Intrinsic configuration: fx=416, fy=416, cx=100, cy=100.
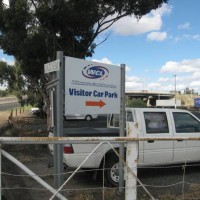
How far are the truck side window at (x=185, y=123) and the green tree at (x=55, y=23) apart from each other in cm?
887

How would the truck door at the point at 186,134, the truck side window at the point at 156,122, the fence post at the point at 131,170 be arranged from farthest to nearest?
the truck door at the point at 186,134, the truck side window at the point at 156,122, the fence post at the point at 131,170

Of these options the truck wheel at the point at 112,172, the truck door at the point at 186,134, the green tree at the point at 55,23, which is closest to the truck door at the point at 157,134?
the truck door at the point at 186,134

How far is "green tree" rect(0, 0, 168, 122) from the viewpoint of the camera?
1800 cm

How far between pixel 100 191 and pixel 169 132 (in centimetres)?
257

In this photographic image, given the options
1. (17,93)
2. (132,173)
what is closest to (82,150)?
(132,173)

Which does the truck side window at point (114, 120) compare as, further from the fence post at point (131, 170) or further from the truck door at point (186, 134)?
the fence post at point (131, 170)

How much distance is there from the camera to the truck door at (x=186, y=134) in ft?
32.6

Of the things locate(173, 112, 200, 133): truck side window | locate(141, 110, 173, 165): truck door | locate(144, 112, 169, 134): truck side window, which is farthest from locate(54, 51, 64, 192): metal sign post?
locate(173, 112, 200, 133): truck side window

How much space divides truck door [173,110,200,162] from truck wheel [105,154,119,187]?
5.80 ft

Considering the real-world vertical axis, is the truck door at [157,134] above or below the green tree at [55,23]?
below

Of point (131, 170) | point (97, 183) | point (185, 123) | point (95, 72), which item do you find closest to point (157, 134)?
point (185, 123)

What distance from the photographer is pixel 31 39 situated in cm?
1920

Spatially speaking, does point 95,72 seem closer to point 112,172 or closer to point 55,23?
point 112,172

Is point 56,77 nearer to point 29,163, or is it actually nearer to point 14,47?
point 29,163
